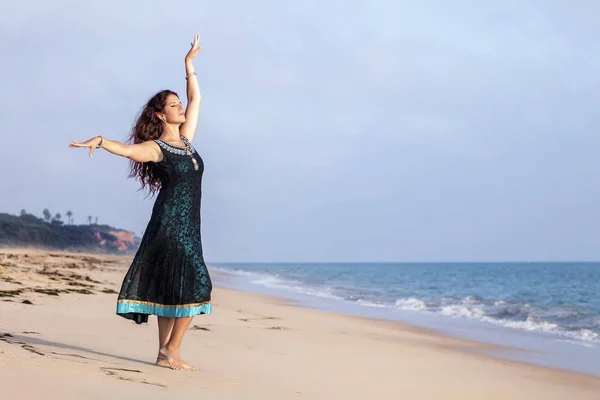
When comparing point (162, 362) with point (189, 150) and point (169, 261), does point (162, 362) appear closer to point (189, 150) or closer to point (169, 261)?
point (169, 261)

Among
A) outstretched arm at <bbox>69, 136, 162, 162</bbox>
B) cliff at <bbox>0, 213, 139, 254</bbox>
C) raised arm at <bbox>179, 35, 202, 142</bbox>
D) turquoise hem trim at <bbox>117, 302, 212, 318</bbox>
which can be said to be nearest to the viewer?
outstretched arm at <bbox>69, 136, 162, 162</bbox>

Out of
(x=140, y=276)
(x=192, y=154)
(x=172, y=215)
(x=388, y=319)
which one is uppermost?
(x=192, y=154)

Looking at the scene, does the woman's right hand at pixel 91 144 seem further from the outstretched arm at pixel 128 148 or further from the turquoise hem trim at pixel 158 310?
the turquoise hem trim at pixel 158 310

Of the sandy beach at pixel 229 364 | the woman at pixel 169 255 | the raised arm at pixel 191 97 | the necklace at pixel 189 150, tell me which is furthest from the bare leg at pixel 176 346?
the raised arm at pixel 191 97

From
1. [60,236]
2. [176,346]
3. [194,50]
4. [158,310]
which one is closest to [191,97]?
[194,50]

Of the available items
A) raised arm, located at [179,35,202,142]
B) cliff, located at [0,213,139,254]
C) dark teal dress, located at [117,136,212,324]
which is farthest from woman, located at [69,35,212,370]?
cliff, located at [0,213,139,254]

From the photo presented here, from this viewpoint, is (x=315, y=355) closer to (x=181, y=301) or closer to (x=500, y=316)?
(x=181, y=301)

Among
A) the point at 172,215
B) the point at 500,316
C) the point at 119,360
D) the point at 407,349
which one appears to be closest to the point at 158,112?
the point at 172,215

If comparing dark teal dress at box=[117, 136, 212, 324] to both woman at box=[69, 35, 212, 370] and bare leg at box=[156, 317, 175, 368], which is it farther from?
bare leg at box=[156, 317, 175, 368]

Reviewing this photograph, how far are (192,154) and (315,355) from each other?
7.92 feet

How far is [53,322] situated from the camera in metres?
6.06

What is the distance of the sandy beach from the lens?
138 inches

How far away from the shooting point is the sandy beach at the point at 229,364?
352 centimetres

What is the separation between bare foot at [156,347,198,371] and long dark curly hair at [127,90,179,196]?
1.04 metres
